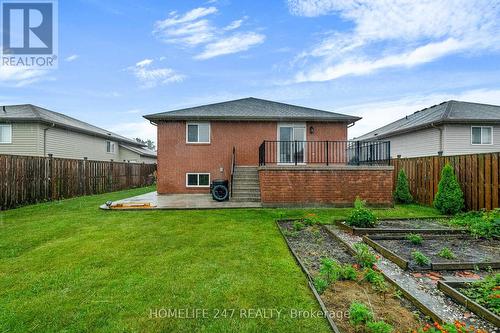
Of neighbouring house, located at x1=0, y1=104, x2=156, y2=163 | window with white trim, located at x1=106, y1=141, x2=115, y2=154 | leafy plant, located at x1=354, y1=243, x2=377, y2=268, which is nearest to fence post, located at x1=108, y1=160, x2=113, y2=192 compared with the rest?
neighbouring house, located at x1=0, y1=104, x2=156, y2=163

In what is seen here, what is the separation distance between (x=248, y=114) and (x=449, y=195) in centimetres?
832

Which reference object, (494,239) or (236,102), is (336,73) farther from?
(494,239)

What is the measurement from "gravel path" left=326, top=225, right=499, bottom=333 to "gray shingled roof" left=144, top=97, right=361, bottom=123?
8815mm

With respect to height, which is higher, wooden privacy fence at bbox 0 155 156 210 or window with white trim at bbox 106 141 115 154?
window with white trim at bbox 106 141 115 154

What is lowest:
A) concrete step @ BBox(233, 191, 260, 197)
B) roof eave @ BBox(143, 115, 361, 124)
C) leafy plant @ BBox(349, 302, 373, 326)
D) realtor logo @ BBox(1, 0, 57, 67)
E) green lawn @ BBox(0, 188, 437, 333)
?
green lawn @ BBox(0, 188, 437, 333)

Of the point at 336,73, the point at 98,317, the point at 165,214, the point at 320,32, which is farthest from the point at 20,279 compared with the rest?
the point at 336,73

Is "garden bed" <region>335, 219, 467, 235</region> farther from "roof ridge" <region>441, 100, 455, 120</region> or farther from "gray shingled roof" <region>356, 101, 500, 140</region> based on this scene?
"roof ridge" <region>441, 100, 455, 120</region>

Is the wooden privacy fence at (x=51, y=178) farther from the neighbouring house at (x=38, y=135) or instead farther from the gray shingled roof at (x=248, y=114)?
the gray shingled roof at (x=248, y=114)

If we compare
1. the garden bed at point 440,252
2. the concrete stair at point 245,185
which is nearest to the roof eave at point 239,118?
the concrete stair at point 245,185

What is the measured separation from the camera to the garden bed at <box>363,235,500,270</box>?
3430 millimetres

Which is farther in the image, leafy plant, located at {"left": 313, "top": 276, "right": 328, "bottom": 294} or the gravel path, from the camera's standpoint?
leafy plant, located at {"left": 313, "top": 276, "right": 328, "bottom": 294}

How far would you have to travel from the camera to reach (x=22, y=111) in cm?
1569

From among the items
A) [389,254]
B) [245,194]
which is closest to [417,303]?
[389,254]

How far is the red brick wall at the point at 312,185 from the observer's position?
28.4 ft
